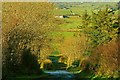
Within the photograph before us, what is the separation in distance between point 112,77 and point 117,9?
116 centimetres

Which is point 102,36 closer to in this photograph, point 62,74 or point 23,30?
point 62,74

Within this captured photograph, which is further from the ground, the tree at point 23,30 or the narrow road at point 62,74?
the tree at point 23,30

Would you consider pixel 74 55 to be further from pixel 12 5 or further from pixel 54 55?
pixel 12 5

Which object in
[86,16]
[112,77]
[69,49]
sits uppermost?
[86,16]

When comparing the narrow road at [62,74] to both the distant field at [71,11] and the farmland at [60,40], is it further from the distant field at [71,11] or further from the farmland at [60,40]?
the distant field at [71,11]

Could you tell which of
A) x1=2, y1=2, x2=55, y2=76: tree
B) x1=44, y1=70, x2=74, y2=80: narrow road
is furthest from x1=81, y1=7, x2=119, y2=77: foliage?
x1=2, y1=2, x2=55, y2=76: tree

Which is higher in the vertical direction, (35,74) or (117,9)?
(117,9)

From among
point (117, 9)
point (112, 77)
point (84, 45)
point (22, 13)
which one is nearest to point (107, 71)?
point (112, 77)

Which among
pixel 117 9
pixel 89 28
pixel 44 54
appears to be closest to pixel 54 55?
pixel 44 54

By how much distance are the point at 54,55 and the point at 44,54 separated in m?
0.17

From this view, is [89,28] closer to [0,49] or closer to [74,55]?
[74,55]

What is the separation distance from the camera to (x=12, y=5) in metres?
6.88

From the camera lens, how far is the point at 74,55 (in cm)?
698

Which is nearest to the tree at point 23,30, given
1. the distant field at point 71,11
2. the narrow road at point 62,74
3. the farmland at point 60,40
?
the farmland at point 60,40
